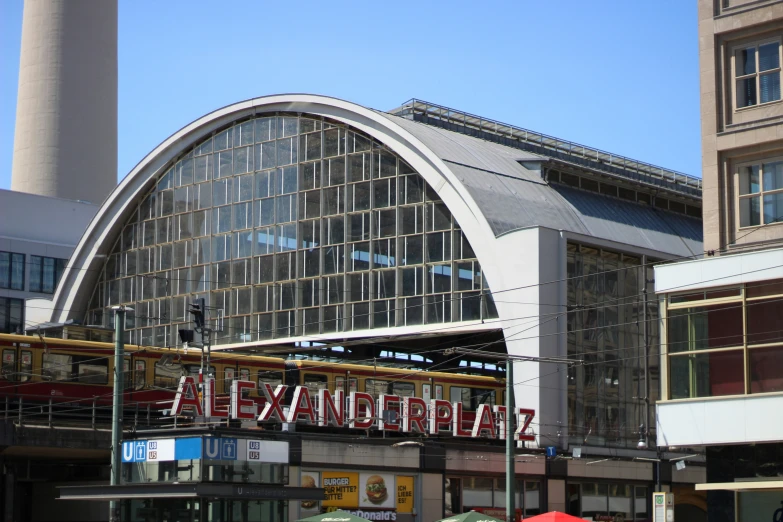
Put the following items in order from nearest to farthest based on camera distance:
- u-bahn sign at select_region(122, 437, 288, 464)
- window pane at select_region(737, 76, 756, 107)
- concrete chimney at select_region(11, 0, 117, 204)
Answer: u-bahn sign at select_region(122, 437, 288, 464)
window pane at select_region(737, 76, 756, 107)
concrete chimney at select_region(11, 0, 117, 204)

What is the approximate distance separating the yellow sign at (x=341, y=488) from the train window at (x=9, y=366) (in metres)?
13.4

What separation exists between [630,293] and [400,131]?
14.5 metres

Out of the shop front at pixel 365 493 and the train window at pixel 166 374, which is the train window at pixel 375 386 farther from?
the train window at pixel 166 374

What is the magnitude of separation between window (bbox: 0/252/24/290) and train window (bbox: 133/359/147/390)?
42.3m

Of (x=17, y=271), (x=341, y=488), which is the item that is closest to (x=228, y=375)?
(x=341, y=488)

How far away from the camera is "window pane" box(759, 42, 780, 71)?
4006 centimetres

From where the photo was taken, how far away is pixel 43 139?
110688 mm

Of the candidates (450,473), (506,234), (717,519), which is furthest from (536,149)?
(717,519)

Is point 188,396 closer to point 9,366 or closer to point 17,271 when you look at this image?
point 9,366

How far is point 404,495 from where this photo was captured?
52.4 meters

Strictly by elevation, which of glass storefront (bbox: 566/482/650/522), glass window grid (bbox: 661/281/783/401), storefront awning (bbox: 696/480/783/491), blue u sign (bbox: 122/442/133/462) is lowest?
glass storefront (bbox: 566/482/650/522)

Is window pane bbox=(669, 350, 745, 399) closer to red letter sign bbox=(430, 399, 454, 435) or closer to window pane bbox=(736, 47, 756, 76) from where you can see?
window pane bbox=(736, 47, 756, 76)

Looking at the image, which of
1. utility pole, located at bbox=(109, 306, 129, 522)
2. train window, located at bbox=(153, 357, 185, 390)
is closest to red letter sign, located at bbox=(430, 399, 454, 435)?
train window, located at bbox=(153, 357, 185, 390)

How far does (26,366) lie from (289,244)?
22172 millimetres
